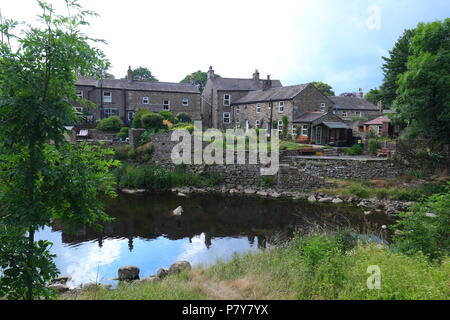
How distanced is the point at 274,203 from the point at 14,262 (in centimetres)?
1440

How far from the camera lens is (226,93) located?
37469 millimetres

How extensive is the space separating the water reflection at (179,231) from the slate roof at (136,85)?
19.6 metres

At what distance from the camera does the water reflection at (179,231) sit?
10055 mm

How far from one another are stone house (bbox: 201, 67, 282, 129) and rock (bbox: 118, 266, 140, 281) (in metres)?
29.2

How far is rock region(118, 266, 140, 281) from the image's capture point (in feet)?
28.9

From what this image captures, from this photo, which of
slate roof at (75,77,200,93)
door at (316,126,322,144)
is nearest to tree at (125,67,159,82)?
slate roof at (75,77,200,93)

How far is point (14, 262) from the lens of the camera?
409 cm

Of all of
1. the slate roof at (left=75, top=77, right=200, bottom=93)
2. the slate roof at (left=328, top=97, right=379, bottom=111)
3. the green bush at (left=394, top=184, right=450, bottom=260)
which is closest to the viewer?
the green bush at (left=394, top=184, right=450, bottom=260)

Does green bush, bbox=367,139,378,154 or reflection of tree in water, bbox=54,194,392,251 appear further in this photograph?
green bush, bbox=367,139,378,154

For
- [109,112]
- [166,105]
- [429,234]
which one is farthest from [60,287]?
[166,105]

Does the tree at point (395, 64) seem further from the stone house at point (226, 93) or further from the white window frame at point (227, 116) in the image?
the white window frame at point (227, 116)

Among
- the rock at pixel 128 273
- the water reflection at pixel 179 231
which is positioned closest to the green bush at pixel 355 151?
the water reflection at pixel 179 231

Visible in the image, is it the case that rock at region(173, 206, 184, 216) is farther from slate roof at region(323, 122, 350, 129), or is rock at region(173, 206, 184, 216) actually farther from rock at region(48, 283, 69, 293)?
slate roof at region(323, 122, 350, 129)
